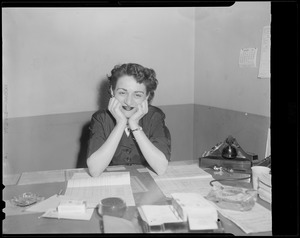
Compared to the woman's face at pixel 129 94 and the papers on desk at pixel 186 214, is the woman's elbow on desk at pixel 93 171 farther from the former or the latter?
the papers on desk at pixel 186 214

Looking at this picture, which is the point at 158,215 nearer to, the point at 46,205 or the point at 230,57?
the point at 46,205

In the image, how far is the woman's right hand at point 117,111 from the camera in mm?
1658

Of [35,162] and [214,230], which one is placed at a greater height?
[214,230]

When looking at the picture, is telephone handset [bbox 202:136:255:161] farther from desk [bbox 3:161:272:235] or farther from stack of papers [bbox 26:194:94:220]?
stack of papers [bbox 26:194:94:220]

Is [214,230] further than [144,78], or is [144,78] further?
[144,78]

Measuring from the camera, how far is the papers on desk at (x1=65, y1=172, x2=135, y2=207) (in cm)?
119

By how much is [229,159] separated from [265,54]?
82 centimetres

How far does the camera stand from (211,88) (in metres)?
2.69

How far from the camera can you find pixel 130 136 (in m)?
1.85

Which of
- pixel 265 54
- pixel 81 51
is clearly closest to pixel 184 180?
pixel 265 54

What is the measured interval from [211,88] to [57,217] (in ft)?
6.26

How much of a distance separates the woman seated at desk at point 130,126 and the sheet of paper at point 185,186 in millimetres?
139
